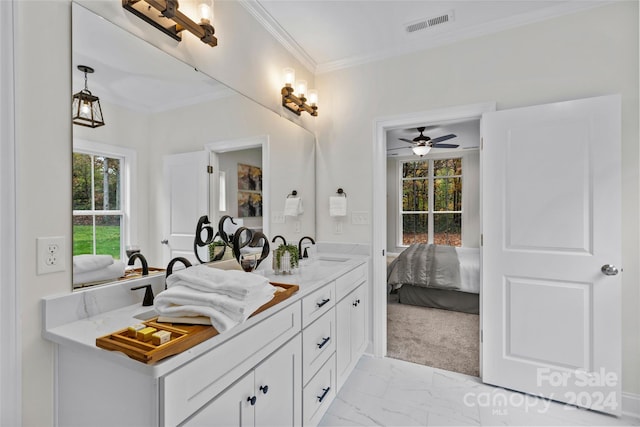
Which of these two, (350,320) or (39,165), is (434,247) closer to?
(350,320)

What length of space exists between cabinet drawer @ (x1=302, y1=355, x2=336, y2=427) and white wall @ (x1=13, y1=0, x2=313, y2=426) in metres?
1.02

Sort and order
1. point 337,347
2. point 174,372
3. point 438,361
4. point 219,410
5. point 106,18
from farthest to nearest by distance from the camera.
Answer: point 438,361, point 337,347, point 106,18, point 219,410, point 174,372

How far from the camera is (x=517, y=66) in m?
2.13

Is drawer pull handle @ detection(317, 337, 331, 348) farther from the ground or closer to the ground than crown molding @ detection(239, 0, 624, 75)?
closer to the ground

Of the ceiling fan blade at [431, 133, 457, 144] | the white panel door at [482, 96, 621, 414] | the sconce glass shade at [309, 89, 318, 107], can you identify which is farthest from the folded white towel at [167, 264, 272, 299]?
the ceiling fan blade at [431, 133, 457, 144]

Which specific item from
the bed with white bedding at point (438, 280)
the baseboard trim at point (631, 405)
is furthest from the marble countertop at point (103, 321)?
the bed with white bedding at point (438, 280)

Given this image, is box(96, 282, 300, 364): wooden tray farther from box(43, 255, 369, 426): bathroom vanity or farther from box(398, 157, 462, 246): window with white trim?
box(398, 157, 462, 246): window with white trim

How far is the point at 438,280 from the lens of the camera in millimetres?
3686

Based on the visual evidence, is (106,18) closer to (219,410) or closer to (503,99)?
(219,410)

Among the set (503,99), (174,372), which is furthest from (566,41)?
(174,372)

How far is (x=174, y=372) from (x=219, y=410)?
0.86 ft

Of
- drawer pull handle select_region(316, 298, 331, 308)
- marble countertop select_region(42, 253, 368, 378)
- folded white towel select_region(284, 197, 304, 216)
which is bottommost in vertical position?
drawer pull handle select_region(316, 298, 331, 308)

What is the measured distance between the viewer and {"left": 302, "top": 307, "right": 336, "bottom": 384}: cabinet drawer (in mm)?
1528

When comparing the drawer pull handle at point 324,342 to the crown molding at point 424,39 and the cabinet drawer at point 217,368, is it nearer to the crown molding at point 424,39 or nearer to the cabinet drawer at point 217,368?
the cabinet drawer at point 217,368
